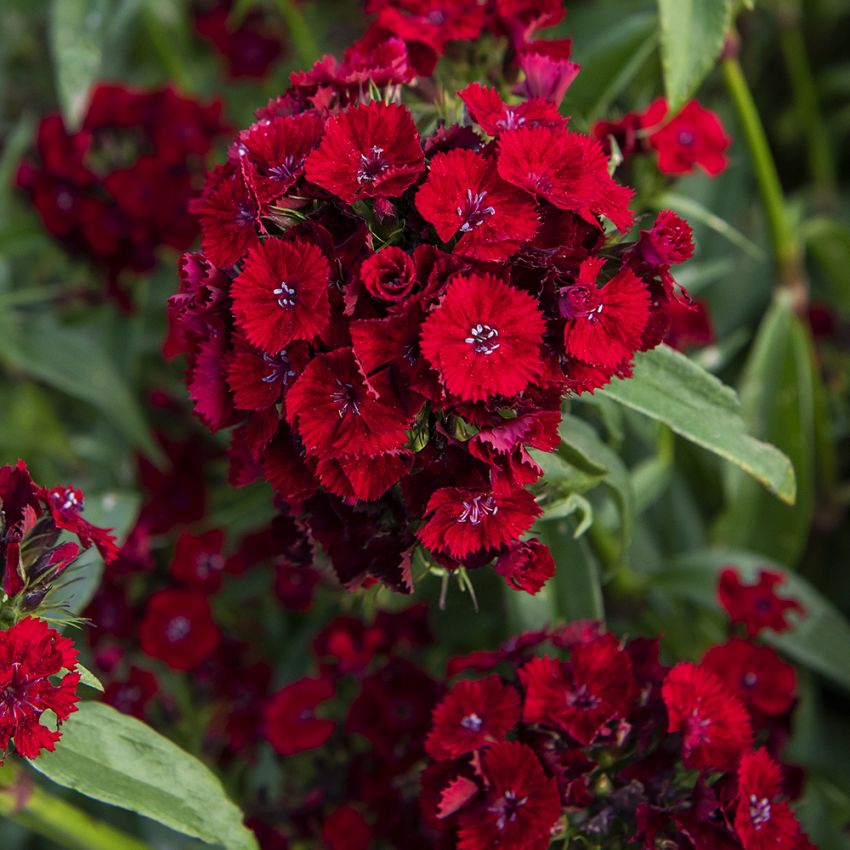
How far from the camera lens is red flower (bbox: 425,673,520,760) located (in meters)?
1.05

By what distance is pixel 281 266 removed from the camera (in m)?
0.90

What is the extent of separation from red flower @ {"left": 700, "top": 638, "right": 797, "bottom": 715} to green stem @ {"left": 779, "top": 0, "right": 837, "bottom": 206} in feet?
3.93

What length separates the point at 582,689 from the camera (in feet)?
3.52

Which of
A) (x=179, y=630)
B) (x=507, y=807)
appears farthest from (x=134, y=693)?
(x=507, y=807)

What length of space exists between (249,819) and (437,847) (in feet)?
1.31

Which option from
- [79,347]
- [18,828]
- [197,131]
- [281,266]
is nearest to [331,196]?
[281,266]

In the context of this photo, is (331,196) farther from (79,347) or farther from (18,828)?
(18,828)

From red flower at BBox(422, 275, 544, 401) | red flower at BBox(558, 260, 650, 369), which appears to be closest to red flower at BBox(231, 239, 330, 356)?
red flower at BBox(422, 275, 544, 401)

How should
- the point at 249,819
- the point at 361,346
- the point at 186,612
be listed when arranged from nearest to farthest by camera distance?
the point at 361,346
the point at 249,819
the point at 186,612

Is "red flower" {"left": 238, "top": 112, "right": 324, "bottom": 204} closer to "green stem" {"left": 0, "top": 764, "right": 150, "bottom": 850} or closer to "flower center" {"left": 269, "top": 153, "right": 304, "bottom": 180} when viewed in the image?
"flower center" {"left": 269, "top": 153, "right": 304, "bottom": 180}

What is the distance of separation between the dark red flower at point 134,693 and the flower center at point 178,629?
2.6 inches

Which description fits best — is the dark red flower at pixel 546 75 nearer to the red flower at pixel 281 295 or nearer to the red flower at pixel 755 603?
the red flower at pixel 281 295

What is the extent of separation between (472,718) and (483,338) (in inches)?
16.4

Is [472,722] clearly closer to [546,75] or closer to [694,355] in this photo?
[546,75]
